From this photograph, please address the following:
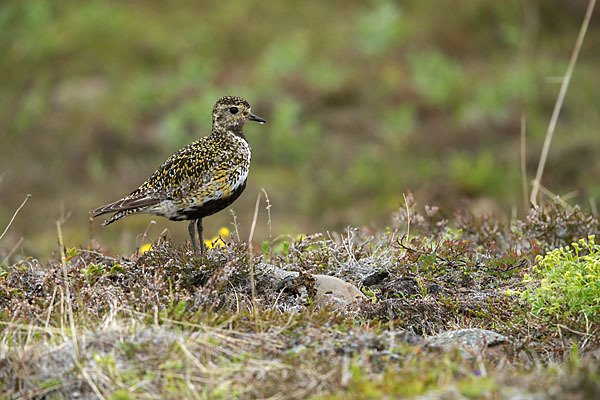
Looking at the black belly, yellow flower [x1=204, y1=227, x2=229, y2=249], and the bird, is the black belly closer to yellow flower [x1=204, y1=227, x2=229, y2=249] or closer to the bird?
the bird

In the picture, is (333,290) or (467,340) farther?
(333,290)

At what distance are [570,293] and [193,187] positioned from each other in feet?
9.72

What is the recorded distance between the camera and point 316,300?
17.7 feet

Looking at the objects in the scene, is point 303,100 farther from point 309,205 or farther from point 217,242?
point 217,242

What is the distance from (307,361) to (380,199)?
8982mm

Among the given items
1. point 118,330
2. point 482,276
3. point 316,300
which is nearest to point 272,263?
point 316,300

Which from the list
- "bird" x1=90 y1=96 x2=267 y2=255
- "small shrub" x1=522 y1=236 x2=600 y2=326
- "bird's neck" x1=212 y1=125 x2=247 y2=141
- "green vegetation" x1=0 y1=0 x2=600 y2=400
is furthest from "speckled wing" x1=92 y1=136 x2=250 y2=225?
"small shrub" x1=522 y1=236 x2=600 y2=326

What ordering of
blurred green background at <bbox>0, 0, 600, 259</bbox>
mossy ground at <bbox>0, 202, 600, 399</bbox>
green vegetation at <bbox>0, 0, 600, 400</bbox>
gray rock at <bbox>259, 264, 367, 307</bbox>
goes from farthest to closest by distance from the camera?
blurred green background at <bbox>0, 0, 600, 259</bbox>, gray rock at <bbox>259, 264, 367, 307</bbox>, green vegetation at <bbox>0, 0, 600, 400</bbox>, mossy ground at <bbox>0, 202, 600, 399</bbox>

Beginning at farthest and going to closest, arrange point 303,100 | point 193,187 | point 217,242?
point 303,100
point 193,187
point 217,242

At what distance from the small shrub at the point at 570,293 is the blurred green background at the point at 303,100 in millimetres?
5766

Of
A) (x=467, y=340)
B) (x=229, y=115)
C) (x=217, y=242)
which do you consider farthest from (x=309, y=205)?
(x=467, y=340)

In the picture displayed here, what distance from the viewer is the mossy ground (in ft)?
12.8

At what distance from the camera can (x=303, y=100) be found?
15812mm

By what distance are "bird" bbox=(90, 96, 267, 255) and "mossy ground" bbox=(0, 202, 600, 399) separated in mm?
500
